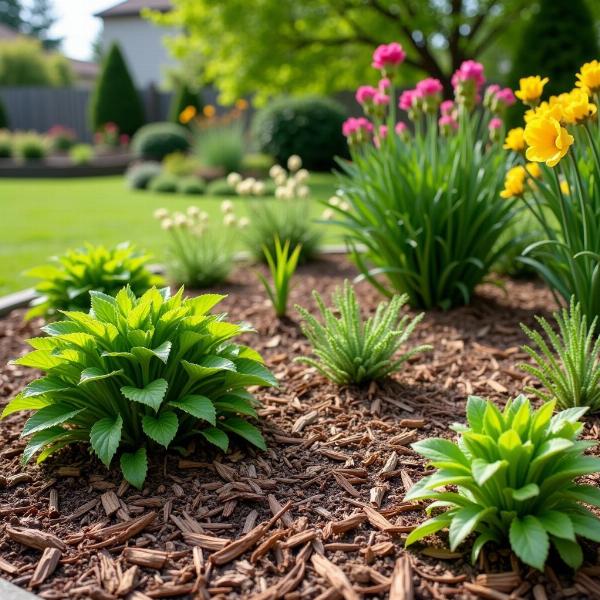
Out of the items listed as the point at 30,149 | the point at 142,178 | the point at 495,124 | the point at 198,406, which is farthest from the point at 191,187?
the point at 198,406

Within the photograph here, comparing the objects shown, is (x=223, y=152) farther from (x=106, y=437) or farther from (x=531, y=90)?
(x=106, y=437)

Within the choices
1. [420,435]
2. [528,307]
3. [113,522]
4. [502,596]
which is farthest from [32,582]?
[528,307]

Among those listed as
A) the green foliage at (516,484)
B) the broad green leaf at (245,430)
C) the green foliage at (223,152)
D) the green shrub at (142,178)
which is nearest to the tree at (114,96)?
the green foliage at (223,152)

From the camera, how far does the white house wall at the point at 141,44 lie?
137 feet

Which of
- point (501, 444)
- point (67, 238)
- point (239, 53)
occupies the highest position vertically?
point (239, 53)

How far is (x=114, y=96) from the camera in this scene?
22.0 meters

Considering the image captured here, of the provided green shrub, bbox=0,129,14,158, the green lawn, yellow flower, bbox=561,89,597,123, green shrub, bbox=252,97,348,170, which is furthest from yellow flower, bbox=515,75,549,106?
green shrub, bbox=0,129,14,158

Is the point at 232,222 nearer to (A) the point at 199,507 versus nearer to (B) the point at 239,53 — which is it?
(A) the point at 199,507

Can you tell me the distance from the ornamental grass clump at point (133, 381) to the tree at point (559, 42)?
10.1 metres

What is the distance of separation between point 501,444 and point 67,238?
6386 millimetres

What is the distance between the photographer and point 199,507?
213cm

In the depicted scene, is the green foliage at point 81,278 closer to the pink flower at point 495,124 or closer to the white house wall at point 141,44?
the pink flower at point 495,124

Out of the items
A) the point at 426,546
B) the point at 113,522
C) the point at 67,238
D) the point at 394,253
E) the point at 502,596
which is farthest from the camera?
the point at 67,238

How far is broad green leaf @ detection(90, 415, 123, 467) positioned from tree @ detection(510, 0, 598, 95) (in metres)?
10.5
